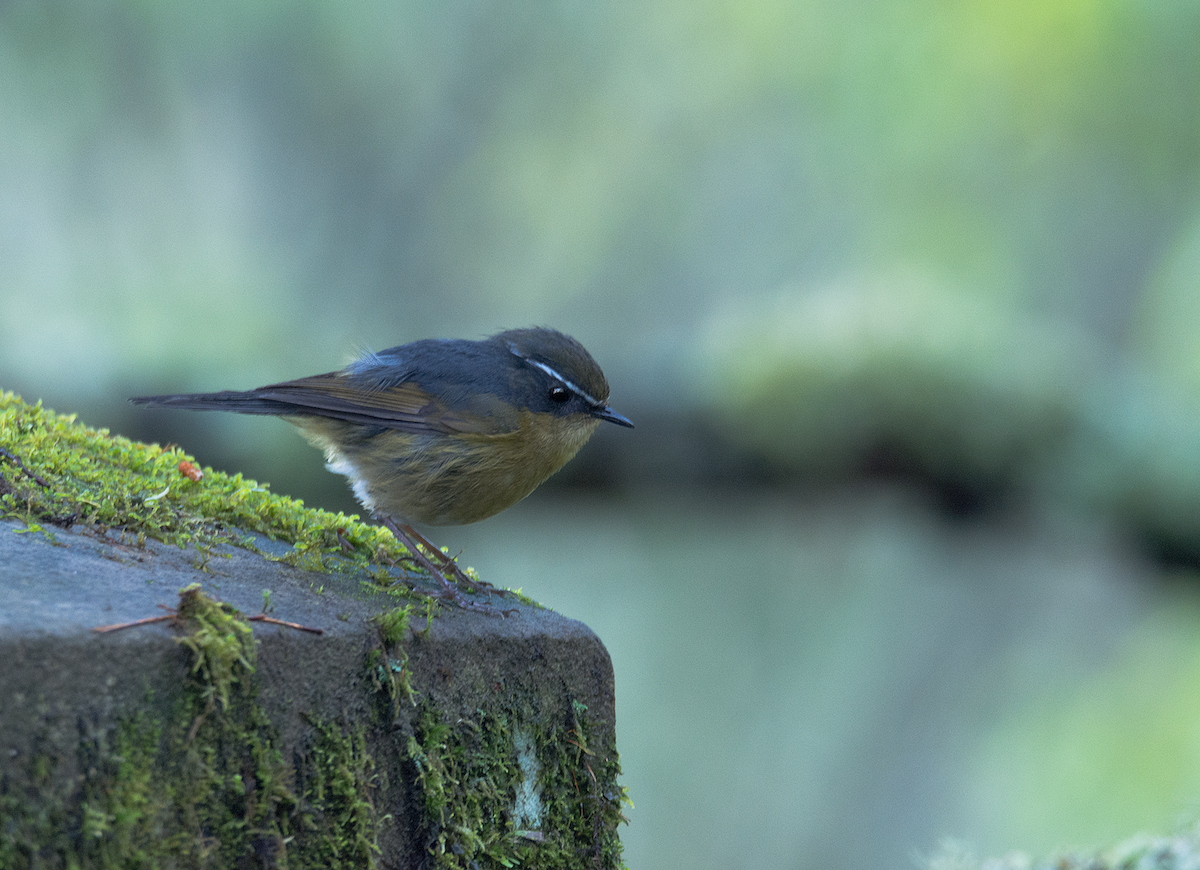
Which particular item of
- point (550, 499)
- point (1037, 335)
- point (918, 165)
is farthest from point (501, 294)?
point (1037, 335)

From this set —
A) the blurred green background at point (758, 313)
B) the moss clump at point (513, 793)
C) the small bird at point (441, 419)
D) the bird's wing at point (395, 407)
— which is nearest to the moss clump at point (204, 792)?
the moss clump at point (513, 793)

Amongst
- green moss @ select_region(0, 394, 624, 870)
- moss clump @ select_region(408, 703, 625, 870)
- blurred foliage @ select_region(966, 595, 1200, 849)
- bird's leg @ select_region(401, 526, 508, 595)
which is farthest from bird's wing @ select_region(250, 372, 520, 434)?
blurred foliage @ select_region(966, 595, 1200, 849)

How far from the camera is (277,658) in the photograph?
1.90 metres

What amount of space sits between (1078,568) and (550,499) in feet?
12.9

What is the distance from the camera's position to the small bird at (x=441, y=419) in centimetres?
354

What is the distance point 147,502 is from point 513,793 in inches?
46.1

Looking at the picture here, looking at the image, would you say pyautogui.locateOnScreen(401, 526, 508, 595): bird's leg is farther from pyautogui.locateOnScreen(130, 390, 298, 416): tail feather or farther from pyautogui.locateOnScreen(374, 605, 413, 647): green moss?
pyautogui.locateOnScreen(374, 605, 413, 647): green moss

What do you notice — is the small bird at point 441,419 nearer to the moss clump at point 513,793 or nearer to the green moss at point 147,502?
the green moss at point 147,502

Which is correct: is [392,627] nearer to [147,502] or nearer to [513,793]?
[513,793]

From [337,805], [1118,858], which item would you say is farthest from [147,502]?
[1118,858]

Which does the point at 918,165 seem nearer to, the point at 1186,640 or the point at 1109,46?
the point at 1109,46

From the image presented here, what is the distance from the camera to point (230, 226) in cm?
1321

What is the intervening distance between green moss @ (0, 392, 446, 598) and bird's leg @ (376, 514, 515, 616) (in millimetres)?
45

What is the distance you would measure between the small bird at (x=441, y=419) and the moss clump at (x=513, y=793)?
1.05m
